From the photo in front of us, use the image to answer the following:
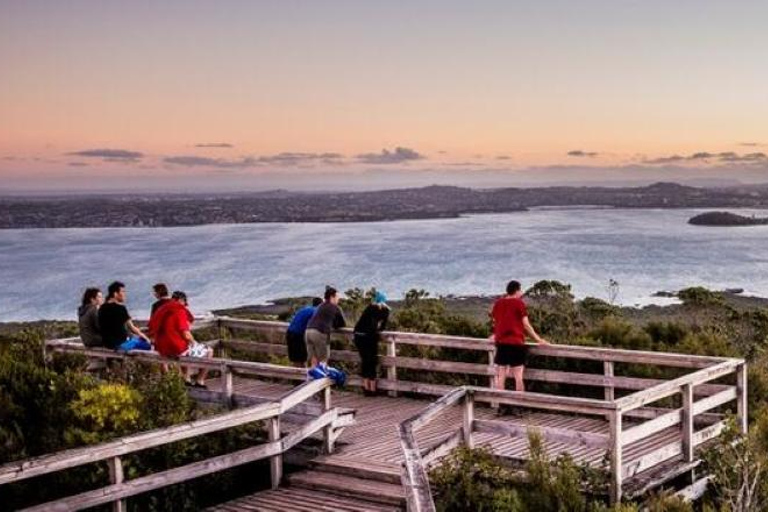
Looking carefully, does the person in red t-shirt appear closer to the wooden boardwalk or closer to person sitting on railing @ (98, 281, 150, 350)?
the wooden boardwalk

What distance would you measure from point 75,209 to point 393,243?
235 feet

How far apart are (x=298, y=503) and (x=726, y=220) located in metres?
187

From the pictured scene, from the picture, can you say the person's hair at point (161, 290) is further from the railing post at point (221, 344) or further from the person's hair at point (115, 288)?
the railing post at point (221, 344)

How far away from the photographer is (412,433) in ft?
25.6

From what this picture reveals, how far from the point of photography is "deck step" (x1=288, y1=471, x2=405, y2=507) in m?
8.35

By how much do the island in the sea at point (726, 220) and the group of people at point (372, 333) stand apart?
177506mm

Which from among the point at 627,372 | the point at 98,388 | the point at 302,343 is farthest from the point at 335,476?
the point at 627,372

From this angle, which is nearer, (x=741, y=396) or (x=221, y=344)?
(x=741, y=396)

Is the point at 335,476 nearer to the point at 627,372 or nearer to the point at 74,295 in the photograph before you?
the point at 627,372

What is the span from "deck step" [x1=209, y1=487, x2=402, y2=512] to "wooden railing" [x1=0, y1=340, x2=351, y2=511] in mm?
345

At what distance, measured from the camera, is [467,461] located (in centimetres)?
837

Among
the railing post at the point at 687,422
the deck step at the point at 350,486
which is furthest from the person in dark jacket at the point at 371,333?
the railing post at the point at 687,422

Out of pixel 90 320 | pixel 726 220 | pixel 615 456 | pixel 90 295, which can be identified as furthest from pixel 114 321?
pixel 726 220

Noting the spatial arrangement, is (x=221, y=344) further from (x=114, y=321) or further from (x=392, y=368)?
(x=392, y=368)
